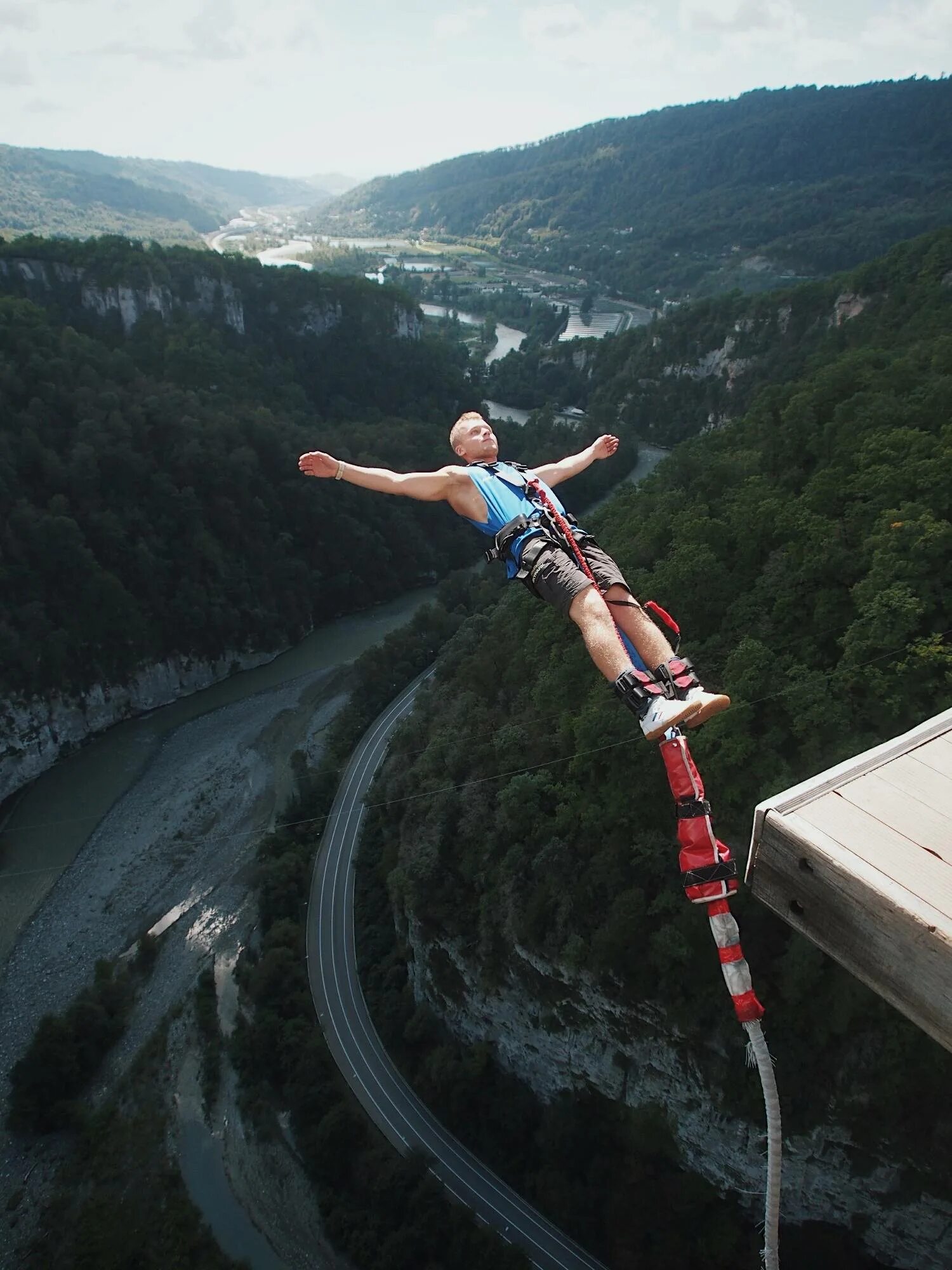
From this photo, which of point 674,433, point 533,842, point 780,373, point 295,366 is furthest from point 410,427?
point 533,842

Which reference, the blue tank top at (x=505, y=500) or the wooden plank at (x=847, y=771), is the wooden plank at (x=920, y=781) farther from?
the blue tank top at (x=505, y=500)

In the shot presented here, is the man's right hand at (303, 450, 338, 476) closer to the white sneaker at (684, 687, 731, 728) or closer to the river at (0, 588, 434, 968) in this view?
the white sneaker at (684, 687, 731, 728)

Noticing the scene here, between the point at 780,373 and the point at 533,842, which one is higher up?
the point at 780,373

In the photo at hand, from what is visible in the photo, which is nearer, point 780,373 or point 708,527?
point 708,527

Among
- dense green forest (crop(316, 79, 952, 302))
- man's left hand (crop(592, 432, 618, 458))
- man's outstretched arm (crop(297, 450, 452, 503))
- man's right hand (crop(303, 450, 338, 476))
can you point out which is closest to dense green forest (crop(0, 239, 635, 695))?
man's right hand (crop(303, 450, 338, 476))

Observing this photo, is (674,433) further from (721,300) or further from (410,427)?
(410,427)

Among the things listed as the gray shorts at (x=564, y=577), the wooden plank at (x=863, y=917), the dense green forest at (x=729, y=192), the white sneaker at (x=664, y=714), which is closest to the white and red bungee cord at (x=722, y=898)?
the white sneaker at (x=664, y=714)
